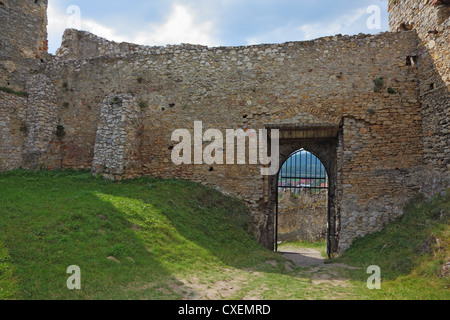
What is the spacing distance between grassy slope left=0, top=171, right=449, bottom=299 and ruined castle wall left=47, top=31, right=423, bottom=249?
1286 mm

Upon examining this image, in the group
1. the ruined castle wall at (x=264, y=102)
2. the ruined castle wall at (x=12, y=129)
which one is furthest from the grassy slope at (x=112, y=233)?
the ruined castle wall at (x=264, y=102)

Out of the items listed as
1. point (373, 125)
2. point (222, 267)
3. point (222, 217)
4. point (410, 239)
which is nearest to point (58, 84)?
point (222, 217)

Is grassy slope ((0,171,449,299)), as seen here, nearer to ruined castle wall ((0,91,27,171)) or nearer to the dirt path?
the dirt path

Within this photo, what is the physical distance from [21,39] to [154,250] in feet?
39.1

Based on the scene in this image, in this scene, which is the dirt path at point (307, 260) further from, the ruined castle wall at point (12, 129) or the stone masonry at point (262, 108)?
the ruined castle wall at point (12, 129)

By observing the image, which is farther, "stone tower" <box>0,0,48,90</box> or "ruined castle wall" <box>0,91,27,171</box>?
"stone tower" <box>0,0,48,90</box>

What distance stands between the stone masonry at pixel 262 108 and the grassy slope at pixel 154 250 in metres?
1.25

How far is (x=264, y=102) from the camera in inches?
466

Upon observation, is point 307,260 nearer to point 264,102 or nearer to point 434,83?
point 264,102

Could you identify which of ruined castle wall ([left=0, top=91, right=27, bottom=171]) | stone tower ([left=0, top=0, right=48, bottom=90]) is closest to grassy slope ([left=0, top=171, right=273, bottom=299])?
ruined castle wall ([left=0, top=91, right=27, bottom=171])

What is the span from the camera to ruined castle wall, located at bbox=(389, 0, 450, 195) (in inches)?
360

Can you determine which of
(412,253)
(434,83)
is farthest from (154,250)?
(434,83)
